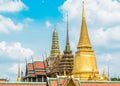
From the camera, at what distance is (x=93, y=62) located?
196ft

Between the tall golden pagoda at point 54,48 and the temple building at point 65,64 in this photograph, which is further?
the tall golden pagoda at point 54,48

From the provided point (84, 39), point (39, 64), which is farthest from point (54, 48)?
point (84, 39)

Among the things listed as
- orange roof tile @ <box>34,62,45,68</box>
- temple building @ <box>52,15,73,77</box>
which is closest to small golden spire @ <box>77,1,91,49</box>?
temple building @ <box>52,15,73,77</box>

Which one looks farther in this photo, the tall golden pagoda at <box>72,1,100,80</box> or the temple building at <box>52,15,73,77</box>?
the temple building at <box>52,15,73,77</box>

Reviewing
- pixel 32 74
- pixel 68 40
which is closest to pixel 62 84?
pixel 68 40

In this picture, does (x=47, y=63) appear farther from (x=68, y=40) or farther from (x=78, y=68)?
(x=78, y=68)

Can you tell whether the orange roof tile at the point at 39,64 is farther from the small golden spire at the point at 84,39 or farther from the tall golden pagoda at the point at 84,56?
the small golden spire at the point at 84,39

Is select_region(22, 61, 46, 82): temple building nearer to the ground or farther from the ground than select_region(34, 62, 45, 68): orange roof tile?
nearer to the ground

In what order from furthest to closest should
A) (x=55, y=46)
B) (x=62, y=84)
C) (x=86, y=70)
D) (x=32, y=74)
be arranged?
(x=55, y=46) < (x=32, y=74) < (x=86, y=70) < (x=62, y=84)

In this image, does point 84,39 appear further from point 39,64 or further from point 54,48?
point 54,48

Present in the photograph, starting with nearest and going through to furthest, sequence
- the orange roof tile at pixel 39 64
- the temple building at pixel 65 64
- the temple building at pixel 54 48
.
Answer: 1. the temple building at pixel 65 64
2. the orange roof tile at pixel 39 64
3. the temple building at pixel 54 48

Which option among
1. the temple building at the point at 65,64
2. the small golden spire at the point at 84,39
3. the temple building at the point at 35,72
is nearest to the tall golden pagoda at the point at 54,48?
the temple building at the point at 35,72

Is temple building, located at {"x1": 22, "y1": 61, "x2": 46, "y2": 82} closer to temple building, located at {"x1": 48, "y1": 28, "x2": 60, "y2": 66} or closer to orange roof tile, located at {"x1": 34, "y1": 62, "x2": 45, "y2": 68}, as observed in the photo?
orange roof tile, located at {"x1": 34, "y1": 62, "x2": 45, "y2": 68}

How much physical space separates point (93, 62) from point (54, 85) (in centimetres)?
2234
